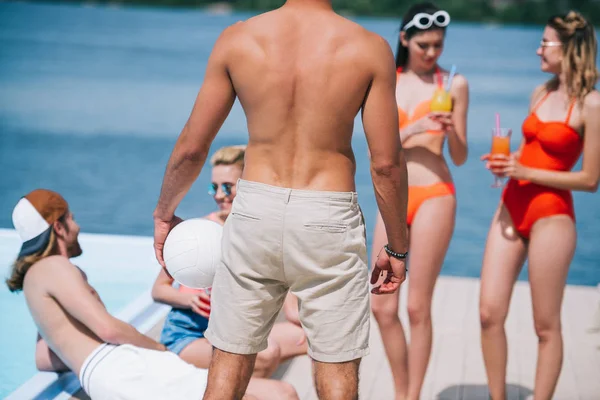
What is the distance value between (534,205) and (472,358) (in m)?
1.41

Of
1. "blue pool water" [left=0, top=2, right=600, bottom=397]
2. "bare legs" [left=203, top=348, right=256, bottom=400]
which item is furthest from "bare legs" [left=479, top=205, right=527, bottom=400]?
"blue pool water" [left=0, top=2, right=600, bottom=397]

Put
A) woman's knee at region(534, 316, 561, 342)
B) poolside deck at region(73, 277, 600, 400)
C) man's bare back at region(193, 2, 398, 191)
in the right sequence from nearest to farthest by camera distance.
A: 1. man's bare back at region(193, 2, 398, 191)
2. woman's knee at region(534, 316, 561, 342)
3. poolside deck at region(73, 277, 600, 400)

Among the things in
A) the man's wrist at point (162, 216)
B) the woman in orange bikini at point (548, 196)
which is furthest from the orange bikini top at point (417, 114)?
the man's wrist at point (162, 216)

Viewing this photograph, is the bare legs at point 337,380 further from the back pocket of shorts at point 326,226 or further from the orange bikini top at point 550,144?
the orange bikini top at point 550,144

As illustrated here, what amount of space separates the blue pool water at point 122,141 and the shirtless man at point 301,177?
272cm

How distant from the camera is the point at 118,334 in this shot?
3.72 meters

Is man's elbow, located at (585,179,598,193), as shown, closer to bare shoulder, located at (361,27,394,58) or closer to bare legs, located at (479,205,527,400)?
bare legs, located at (479,205,527,400)

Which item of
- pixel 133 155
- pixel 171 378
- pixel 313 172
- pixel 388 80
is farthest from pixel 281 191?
pixel 133 155

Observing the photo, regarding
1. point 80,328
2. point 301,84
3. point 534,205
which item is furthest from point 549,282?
point 80,328

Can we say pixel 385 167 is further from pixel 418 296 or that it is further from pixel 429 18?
pixel 429 18

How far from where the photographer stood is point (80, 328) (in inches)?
150

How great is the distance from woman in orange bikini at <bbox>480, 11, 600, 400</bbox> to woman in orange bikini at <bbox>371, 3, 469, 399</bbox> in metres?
0.25

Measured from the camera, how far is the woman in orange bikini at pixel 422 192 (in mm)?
4152

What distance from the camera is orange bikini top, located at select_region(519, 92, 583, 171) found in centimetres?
403
